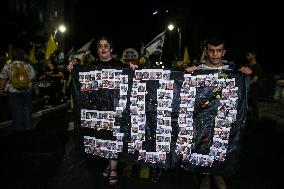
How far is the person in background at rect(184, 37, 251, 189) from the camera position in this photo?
466 centimetres

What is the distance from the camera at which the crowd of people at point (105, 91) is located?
479 cm

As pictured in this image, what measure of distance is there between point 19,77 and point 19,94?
1.60 feet

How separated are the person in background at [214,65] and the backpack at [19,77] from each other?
4910mm

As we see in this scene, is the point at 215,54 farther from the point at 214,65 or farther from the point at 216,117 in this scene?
the point at 216,117

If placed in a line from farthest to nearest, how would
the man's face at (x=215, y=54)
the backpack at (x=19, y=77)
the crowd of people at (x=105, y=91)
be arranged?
the backpack at (x=19, y=77)
the crowd of people at (x=105, y=91)
the man's face at (x=215, y=54)

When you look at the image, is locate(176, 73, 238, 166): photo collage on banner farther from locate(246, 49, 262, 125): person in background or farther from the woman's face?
locate(246, 49, 262, 125): person in background

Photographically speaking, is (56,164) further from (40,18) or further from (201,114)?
(40,18)

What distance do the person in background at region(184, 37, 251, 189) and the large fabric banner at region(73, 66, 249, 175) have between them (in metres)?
0.11

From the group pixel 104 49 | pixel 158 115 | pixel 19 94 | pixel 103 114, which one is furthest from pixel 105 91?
pixel 19 94

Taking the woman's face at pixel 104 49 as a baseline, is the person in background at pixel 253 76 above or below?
below

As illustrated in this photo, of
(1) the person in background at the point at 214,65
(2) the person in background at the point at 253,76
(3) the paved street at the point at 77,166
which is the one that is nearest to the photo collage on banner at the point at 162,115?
(1) the person in background at the point at 214,65

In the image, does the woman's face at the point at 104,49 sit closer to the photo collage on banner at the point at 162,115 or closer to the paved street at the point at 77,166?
the photo collage on banner at the point at 162,115

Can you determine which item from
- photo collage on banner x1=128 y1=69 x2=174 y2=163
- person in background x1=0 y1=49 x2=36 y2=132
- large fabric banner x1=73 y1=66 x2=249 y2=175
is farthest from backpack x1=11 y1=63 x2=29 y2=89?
photo collage on banner x1=128 y1=69 x2=174 y2=163

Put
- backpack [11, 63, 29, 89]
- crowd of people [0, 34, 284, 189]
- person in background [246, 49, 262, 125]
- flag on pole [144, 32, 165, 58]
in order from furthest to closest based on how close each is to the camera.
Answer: flag on pole [144, 32, 165, 58]
person in background [246, 49, 262, 125]
backpack [11, 63, 29, 89]
crowd of people [0, 34, 284, 189]
